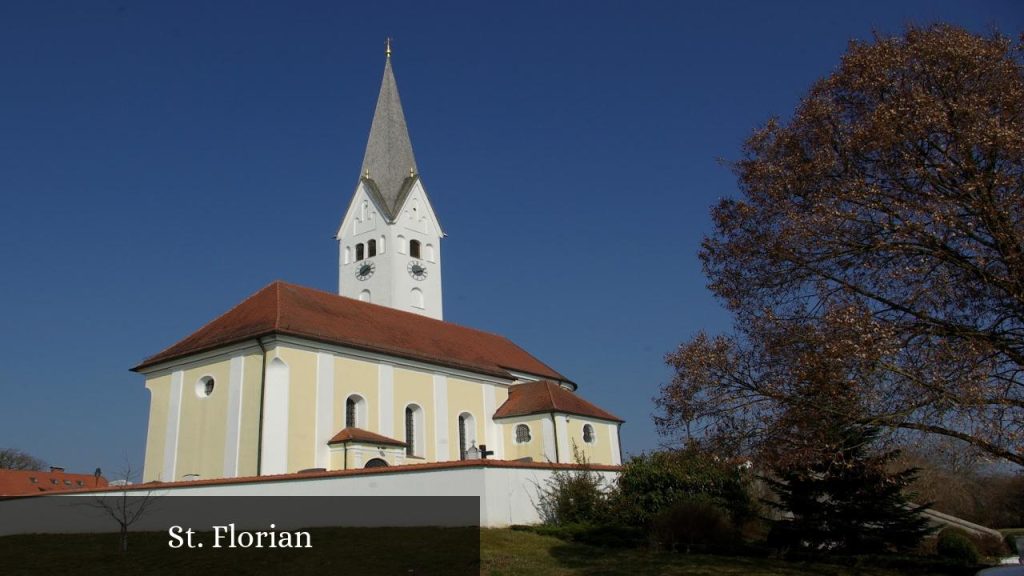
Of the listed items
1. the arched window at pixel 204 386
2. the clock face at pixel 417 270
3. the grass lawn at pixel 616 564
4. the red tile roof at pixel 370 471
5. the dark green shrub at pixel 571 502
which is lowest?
the grass lawn at pixel 616 564

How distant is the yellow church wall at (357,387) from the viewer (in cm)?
2942

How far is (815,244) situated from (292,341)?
21.2 m

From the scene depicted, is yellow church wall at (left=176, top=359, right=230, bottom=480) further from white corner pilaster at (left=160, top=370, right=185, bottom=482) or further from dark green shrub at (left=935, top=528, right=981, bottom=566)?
dark green shrub at (left=935, top=528, right=981, bottom=566)

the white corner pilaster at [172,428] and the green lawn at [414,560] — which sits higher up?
the white corner pilaster at [172,428]

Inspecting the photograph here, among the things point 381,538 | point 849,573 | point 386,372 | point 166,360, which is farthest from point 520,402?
point 849,573

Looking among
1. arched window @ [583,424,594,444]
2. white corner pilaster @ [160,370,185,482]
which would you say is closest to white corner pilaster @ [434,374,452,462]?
arched window @ [583,424,594,444]

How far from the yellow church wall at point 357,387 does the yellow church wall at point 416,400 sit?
1116 millimetres

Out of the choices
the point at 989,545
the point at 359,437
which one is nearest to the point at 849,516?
the point at 989,545

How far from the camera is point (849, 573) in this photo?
13055mm

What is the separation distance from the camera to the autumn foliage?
980 cm

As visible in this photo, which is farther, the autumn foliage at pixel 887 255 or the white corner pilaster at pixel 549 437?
the white corner pilaster at pixel 549 437

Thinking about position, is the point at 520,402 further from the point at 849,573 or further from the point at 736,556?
the point at 849,573

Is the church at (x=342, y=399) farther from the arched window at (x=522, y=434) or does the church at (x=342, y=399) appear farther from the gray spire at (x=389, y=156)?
the gray spire at (x=389, y=156)

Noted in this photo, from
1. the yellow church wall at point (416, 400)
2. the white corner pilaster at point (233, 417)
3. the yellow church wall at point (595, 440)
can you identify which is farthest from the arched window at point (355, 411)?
the yellow church wall at point (595, 440)
